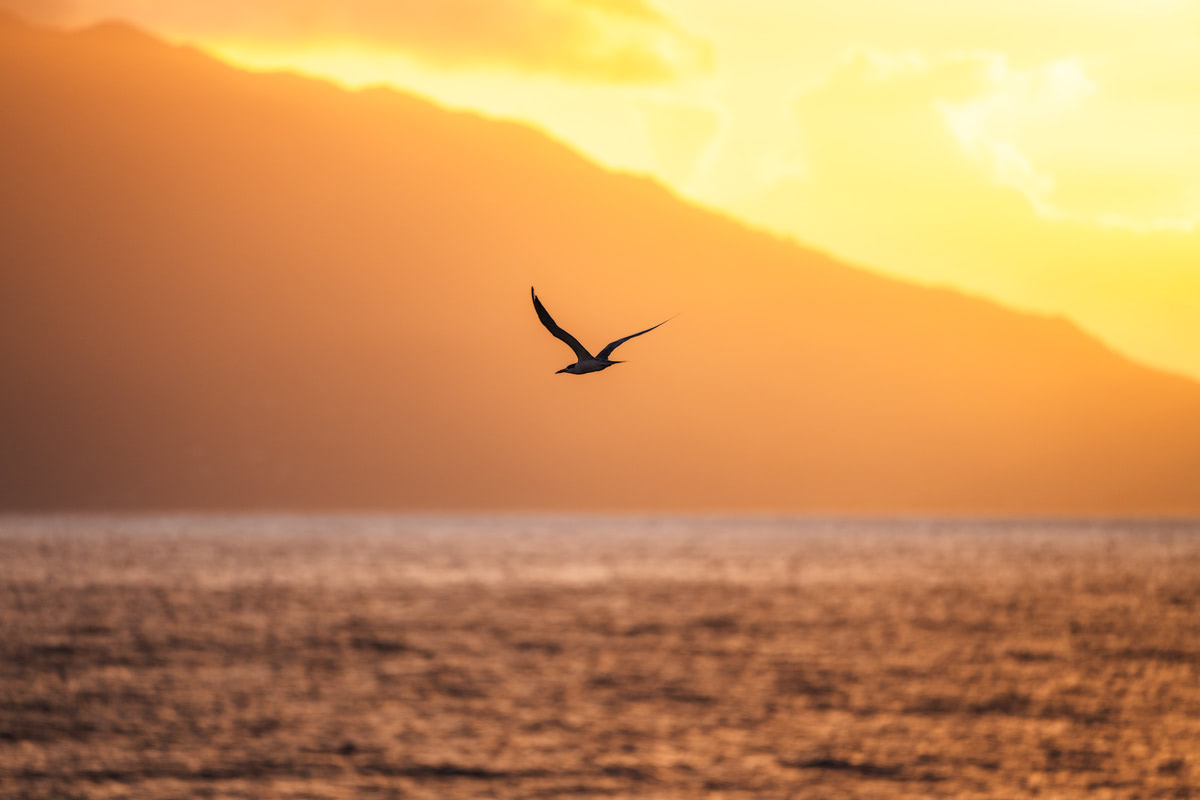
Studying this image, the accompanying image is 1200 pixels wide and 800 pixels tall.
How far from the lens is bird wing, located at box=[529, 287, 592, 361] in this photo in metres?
15.8

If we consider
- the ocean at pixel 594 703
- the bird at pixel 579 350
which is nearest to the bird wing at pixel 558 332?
the bird at pixel 579 350

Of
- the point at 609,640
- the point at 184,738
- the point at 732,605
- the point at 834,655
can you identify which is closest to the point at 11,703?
the point at 184,738

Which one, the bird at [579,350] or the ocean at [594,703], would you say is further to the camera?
the ocean at [594,703]

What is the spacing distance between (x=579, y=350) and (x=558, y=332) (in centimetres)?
35

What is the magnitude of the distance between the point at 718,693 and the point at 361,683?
2739 centimetres

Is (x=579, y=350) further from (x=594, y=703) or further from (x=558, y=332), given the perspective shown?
(x=594, y=703)

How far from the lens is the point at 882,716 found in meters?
94.8

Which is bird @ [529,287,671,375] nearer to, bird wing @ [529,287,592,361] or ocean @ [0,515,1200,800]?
bird wing @ [529,287,592,361]

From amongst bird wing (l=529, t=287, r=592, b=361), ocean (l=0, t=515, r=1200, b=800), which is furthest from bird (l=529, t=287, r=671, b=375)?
ocean (l=0, t=515, r=1200, b=800)

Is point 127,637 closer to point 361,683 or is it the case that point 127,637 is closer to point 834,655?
point 361,683

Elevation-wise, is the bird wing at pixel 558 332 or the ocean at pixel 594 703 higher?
the bird wing at pixel 558 332

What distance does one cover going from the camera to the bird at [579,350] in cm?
1580

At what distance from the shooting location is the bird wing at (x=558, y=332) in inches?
624

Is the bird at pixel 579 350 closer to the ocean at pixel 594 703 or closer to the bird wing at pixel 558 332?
the bird wing at pixel 558 332
